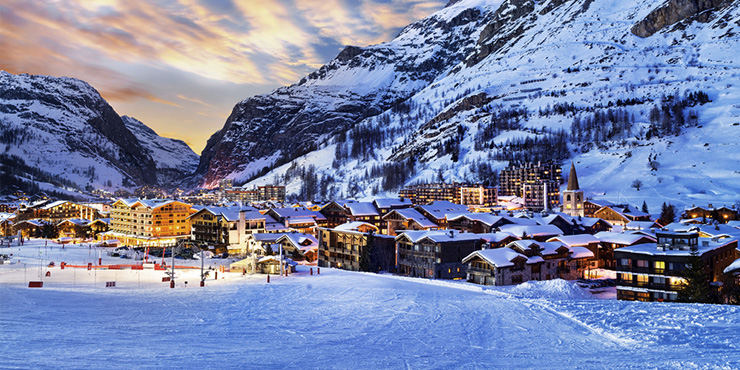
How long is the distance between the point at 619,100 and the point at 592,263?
15384 cm

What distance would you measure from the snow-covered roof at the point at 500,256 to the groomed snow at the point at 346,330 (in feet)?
53.1

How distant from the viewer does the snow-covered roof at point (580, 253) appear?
55812 mm

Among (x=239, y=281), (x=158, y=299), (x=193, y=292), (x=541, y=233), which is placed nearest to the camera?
(x=158, y=299)

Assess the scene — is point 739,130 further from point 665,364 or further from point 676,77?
point 665,364

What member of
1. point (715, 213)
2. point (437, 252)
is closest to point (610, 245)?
point (437, 252)

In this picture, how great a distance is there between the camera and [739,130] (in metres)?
146

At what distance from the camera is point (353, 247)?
61.9 meters

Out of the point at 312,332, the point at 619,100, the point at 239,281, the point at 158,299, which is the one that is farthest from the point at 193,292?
the point at 619,100

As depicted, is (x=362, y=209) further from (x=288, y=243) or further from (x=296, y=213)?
(x=288, y=243)

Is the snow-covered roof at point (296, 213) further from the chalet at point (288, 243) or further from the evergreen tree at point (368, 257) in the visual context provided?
the evergreen tree at point (368, 257)

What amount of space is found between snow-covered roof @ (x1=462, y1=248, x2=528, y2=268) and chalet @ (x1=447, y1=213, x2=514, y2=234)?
71.9 feet

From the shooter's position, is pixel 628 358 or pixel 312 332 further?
pixel 312 332

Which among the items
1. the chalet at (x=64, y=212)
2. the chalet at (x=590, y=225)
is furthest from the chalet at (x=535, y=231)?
the chalet at (x=64, y=212)

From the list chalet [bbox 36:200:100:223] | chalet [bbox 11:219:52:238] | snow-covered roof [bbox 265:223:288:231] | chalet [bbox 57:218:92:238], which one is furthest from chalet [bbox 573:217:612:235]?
chalet [bbox 36:200:100:223]
